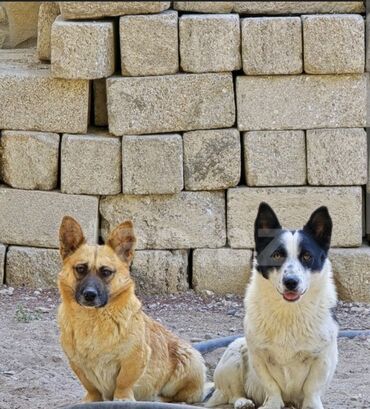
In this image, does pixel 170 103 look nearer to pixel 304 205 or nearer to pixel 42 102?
pixel 42 102

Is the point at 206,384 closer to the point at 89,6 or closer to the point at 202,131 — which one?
the point at 202,131

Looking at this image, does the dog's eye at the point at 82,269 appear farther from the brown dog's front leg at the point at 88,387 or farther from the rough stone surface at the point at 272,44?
the rough stone surface at the point at 272,44

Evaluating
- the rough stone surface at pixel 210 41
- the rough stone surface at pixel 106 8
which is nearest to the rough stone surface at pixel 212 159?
Result: the rough stone surface at pixel 210 41

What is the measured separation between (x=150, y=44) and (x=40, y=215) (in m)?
1.67

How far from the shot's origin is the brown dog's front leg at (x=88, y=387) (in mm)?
6121

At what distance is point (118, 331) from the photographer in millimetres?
6074

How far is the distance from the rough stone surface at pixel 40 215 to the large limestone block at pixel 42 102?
0.55 m

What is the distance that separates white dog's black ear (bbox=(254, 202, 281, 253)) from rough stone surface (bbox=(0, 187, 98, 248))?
9.85ft

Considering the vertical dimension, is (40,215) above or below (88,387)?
above

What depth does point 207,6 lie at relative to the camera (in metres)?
8.80

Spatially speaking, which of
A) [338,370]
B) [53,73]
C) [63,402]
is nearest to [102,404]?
[63,402]

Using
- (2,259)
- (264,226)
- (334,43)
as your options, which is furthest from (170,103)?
(264,226)

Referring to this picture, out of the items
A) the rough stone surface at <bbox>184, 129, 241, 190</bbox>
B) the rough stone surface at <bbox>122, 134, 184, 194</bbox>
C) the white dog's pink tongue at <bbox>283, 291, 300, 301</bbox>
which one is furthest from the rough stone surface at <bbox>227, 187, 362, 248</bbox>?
the white dog's pink tongue at <bbox>283, 291, 300, 301</bbox>

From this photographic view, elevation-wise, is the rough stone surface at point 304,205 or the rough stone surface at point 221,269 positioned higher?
the rough stone surface at point 304,205
